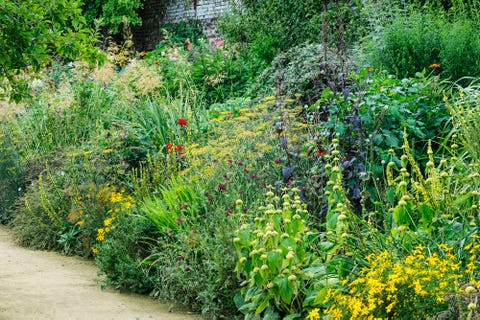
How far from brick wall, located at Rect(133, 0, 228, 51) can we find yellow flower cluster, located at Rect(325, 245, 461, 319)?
17.1 m

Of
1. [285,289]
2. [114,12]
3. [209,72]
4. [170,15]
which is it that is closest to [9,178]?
[209,72]

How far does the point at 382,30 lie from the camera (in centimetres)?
948

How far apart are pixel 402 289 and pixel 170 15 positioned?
19488 mm

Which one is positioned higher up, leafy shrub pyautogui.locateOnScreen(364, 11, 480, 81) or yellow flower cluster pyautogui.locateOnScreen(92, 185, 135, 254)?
leafy shrub pyautogui.locateOnScreen(364, 11, 480, 81)

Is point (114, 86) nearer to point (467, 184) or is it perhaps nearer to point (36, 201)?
point (36, 201)

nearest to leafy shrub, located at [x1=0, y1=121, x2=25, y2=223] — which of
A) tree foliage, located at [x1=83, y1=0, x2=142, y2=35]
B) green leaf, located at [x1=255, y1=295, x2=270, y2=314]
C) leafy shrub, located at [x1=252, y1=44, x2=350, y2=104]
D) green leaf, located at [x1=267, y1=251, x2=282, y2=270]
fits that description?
leafy shrub, located at [x1=252, y1=44, x2=350, y2=104]

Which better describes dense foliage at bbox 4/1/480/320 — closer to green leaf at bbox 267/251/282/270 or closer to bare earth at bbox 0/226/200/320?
green leaf at bbox 267/251/282/270

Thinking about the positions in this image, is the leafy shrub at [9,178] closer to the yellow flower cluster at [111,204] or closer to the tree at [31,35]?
the yellow flower cluster at [111,204]

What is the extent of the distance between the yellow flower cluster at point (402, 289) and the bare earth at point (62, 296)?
69.8 inches

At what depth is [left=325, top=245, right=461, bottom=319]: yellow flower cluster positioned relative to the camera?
3.60 meters

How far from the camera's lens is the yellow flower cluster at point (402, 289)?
360 centimetres

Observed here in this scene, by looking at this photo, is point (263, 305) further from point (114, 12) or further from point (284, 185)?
point (114, 12)

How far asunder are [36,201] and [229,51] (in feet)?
21.0

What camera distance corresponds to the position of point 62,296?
5730 millimetres
